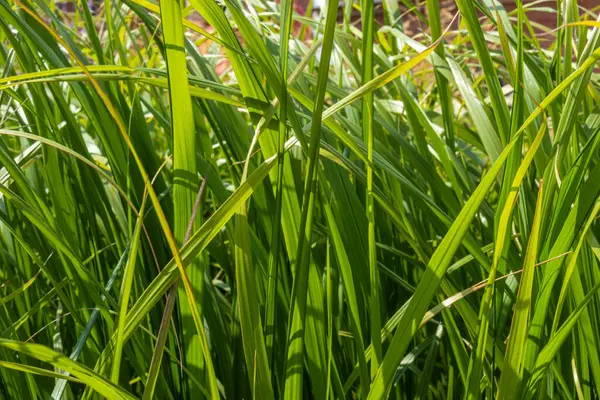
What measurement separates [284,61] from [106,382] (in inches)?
8.6

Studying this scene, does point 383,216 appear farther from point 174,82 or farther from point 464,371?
point 174,82

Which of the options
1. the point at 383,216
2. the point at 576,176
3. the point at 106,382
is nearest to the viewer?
the point at 106,382

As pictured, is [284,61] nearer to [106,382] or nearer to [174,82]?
[174,82]

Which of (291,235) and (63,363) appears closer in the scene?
(63,363)

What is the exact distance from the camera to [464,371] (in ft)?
1.72

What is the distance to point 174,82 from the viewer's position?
42 cm

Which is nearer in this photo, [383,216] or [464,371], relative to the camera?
[464,371]

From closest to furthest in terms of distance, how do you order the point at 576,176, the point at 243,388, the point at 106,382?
1. the point at 106,382
2. the point at 576,176
3. the point at 243,388

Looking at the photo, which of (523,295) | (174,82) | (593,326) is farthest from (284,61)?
(593,326)

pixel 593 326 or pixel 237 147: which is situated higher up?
pixel 237 147

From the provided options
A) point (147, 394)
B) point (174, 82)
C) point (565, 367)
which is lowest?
point (565, 367)

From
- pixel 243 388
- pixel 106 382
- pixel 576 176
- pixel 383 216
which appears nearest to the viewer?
pixel 106 382

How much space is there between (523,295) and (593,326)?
145 mm

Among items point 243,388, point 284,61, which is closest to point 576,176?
point 284,61
